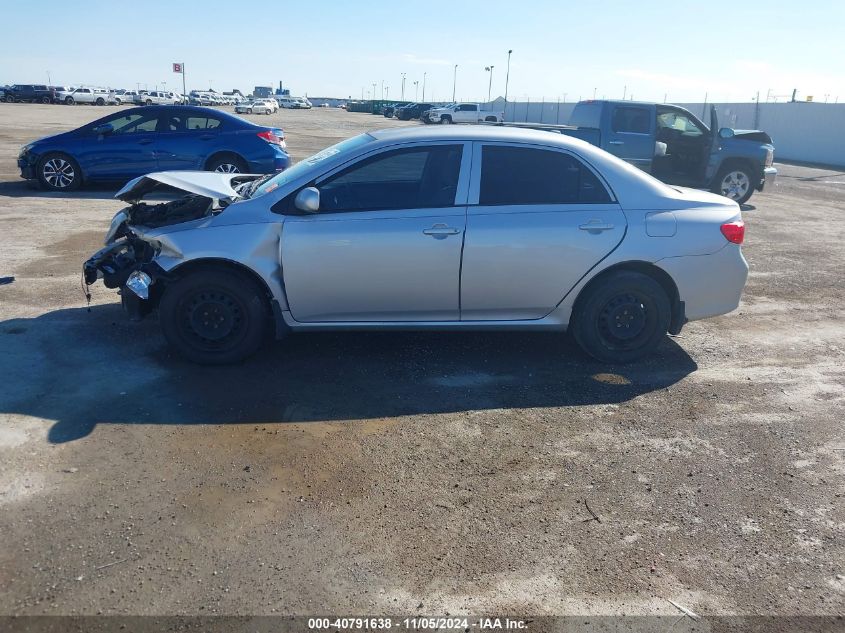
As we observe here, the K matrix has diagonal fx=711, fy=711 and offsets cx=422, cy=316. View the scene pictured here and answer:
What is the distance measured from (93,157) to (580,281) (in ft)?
35.0

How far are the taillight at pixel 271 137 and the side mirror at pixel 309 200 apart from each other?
8457 millimetres

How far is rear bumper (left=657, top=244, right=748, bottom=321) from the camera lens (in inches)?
213

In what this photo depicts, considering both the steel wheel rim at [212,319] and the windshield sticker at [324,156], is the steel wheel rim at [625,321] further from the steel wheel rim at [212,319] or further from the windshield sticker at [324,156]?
the steel wheel rim at [212,319]

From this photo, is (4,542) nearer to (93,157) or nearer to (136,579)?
(136,579)

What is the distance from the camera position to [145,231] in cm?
538

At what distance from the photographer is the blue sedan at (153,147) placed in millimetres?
12625

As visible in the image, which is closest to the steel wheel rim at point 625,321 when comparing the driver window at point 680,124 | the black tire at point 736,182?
the driver window at point 680,124

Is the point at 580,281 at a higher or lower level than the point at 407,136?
lower

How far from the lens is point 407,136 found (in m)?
5.39

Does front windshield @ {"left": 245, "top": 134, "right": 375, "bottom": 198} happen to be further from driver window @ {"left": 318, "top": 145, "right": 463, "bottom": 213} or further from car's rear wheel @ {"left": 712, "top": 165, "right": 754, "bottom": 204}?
car's rear wheel @ {"left": 712, "top": 165, "right": 754, "bottom": 204}

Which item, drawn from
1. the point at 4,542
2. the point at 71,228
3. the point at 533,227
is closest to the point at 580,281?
the point at 533,227

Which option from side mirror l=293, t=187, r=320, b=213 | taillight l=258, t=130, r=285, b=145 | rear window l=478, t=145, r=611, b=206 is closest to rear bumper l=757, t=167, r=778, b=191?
taillight l=258, t=130, r=285, b=145

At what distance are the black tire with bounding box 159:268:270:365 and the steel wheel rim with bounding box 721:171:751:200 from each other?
12374 millimetres

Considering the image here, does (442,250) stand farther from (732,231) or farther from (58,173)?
(58,173)
